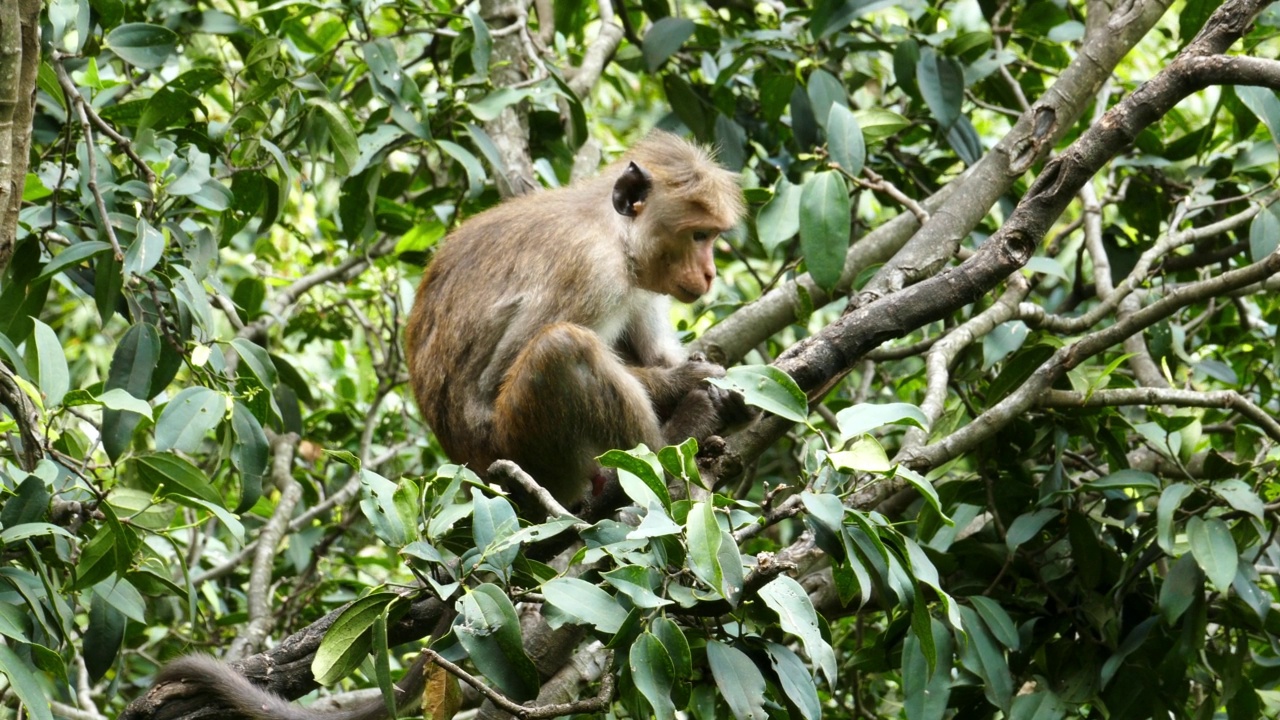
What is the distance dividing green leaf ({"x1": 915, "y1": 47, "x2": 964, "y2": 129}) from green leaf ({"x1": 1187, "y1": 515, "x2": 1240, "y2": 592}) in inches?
94.4

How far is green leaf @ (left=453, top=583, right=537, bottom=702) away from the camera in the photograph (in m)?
2.98

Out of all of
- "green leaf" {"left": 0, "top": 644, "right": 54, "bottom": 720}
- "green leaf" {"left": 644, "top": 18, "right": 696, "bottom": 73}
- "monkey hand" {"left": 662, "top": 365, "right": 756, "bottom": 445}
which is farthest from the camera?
"green leaf" {"left": 644, "top": 18, "right": 696, "bottom": 73}

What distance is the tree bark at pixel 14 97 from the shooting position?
11.1ft

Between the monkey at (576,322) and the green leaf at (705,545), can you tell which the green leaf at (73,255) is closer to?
the monkey at (576,322)

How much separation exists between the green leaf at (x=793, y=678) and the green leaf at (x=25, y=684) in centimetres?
203

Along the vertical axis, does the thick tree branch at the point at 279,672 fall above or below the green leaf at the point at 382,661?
below

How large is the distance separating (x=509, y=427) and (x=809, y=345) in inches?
58.1

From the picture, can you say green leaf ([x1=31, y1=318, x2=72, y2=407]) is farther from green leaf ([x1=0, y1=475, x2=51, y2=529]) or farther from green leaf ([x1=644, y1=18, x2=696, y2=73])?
green leaf ([x1=644, y1=18, x2=696, y2=73])

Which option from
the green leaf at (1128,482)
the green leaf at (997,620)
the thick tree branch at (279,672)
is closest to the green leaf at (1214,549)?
the green leaf at (1128,482)

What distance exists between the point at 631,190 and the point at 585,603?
309cm

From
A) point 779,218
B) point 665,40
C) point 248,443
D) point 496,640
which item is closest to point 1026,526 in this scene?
point 779,218

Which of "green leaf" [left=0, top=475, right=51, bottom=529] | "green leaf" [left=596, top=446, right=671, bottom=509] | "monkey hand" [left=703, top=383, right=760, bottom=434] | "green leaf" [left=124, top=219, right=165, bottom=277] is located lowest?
"monkey hand" [left=703, top=383, right=760, bottom=434]

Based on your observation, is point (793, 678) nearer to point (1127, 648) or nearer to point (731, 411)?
point (731, 411)

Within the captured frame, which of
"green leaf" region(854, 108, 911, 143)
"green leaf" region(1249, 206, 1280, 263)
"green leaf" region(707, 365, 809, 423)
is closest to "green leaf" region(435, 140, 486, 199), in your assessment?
"green leaf" region(854, 108, 911, 143)
